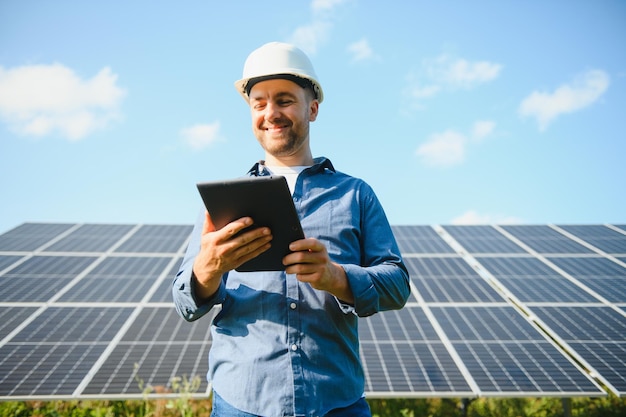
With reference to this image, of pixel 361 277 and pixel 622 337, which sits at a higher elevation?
pixel 361 277

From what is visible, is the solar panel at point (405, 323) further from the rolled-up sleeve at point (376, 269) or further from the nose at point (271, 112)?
the nose at point (271, 112)

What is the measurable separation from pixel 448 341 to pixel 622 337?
9.68ft

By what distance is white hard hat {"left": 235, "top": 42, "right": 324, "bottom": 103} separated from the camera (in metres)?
1.84

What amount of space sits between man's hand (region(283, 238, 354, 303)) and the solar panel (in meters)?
4.52

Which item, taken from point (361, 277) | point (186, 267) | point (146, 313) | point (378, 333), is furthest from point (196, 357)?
point (361, 277)

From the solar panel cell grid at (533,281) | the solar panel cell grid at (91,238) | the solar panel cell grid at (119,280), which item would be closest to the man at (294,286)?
the solar panel cell grid at (119,280)

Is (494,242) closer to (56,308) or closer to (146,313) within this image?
(146,313)

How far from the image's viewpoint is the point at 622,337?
21.4ft

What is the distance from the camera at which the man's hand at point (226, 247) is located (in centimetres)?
133

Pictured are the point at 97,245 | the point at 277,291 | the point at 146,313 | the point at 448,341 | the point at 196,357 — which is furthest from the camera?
the point at 97,245

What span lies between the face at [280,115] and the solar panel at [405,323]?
14.7 feet

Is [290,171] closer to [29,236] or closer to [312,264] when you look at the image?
[312,264]

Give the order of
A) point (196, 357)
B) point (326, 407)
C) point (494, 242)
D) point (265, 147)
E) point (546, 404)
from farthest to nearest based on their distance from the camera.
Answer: point (494, 242), point (546, 404), point (196, 357), point (265, 147), point (326, 407)

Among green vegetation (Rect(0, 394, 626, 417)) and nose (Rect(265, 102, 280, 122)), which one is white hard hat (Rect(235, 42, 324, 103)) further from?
green vegetation (Rect(0, 394, 626, 417))
